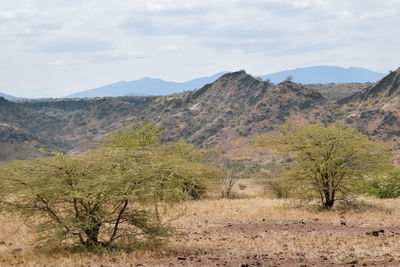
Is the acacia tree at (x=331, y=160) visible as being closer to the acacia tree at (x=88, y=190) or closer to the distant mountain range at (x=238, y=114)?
the acacia tree at (x=88, y=190)

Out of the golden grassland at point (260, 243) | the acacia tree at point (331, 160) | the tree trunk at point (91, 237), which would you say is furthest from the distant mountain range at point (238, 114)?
the tree trunk at point (91, 237)

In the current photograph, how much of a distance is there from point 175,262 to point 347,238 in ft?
19.5

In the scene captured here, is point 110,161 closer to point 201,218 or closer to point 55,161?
point 55,161

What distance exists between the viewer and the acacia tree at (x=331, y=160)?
2153 cm

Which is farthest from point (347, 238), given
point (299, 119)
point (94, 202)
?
point (299, 119)

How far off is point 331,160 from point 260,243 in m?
8.51

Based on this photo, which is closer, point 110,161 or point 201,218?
point 110,161

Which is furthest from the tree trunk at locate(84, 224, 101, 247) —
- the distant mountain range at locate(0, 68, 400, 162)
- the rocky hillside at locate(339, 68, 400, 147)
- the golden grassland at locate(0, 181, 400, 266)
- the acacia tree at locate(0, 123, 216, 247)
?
the rocky hillside at locate(339, 68, 400, 147)

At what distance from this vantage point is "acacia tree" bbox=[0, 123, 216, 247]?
12.3 m

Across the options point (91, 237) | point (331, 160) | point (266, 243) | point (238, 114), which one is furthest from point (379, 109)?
point (91, 237)

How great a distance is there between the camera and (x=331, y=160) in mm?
21250

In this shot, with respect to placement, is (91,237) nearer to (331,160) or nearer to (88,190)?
(88,190)

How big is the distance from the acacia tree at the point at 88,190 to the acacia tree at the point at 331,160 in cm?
1000

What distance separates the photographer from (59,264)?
38.3ft
